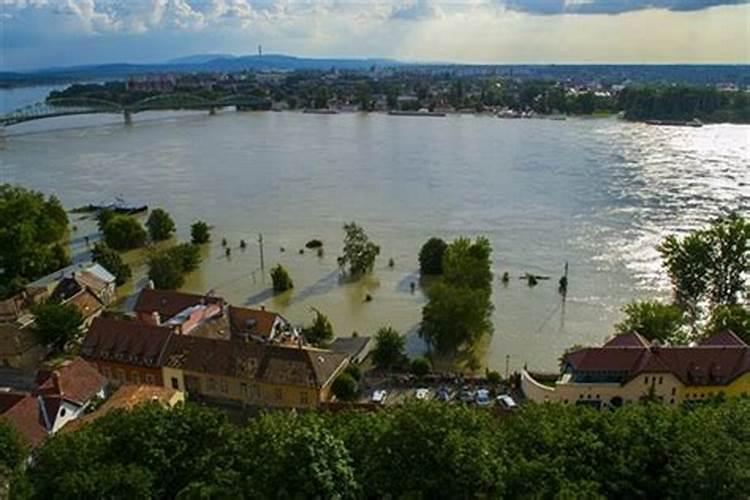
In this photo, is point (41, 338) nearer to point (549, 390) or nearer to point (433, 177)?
point (549, 390)

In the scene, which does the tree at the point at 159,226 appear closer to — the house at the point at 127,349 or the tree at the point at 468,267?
the house at the point at 127,349

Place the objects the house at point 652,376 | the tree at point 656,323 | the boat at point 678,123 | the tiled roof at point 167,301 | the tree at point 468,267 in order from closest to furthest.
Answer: the house at point 652,376, the tree at point 656,323, the tiled roof at point 167,301, the tree at point 468,267, the boat at point 678,123

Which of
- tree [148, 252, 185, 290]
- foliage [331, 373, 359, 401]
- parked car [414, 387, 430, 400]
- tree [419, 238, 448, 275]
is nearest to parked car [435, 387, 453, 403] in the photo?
parked car [414, 387, 430, 400]

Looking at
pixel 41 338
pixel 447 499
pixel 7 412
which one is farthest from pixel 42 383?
pixel 447 499

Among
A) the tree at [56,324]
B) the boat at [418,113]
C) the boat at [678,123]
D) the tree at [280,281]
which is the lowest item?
the tree at [280,281]

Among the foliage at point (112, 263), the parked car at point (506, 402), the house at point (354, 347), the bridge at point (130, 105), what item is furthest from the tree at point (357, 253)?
the bridge at point (130, 105)

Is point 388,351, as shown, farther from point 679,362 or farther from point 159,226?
point 159,226

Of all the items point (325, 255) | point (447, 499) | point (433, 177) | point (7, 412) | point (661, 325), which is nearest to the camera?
point (447, 499)
